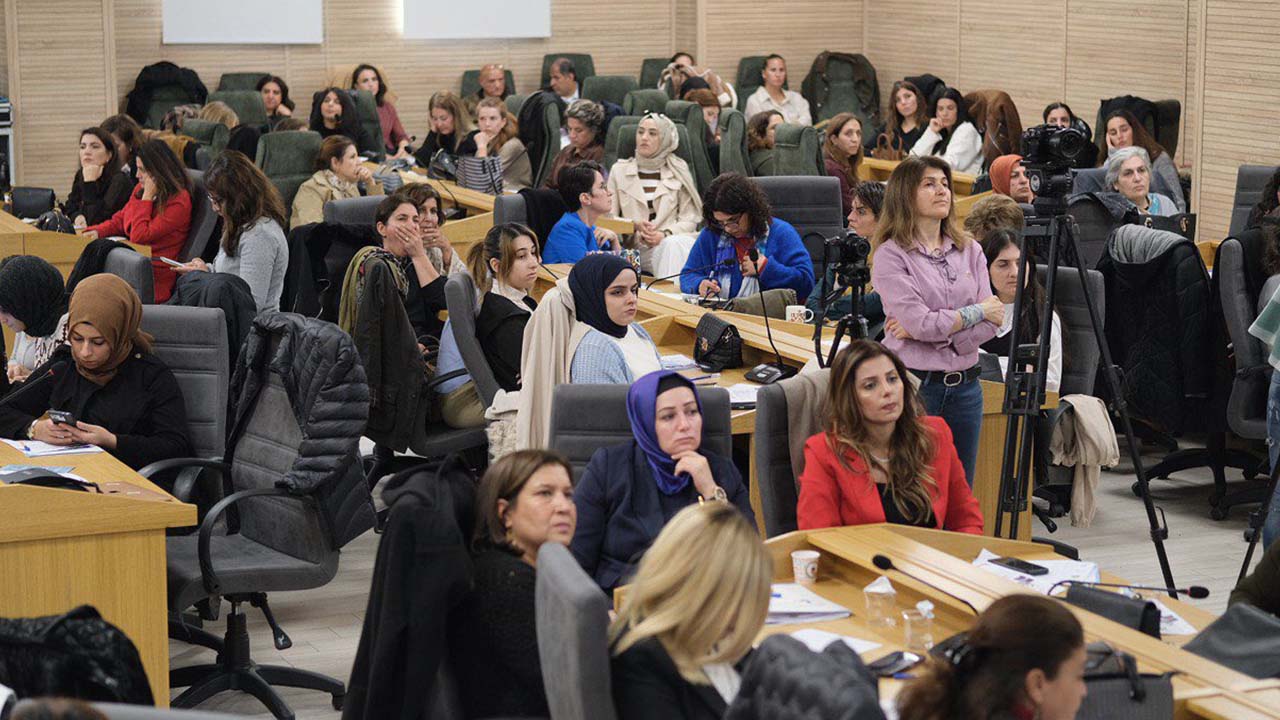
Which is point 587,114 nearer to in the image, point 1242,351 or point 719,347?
point 719,347

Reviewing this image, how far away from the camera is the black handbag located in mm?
6035

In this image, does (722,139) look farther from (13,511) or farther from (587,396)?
(13,511)

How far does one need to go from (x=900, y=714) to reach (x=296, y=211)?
276 inches

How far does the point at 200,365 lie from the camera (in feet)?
17.6

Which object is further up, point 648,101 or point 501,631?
point 648,101

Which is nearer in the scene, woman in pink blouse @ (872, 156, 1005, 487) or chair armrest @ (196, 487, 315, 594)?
chair armrest @ (196, 487, 315, 594)

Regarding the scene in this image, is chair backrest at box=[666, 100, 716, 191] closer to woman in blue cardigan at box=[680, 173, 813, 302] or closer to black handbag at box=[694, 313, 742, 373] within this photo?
woman in blue cardigan at box=[680, 173, 813, 302]

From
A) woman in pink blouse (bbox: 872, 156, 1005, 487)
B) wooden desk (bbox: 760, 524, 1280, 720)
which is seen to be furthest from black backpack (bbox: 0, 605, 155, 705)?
woman in pink blouse (bbox: 872, 156, 1005, 487)

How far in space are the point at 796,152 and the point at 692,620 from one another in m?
7.51

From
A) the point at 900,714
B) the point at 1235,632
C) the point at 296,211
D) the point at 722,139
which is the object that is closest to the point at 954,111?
the point at 722,139

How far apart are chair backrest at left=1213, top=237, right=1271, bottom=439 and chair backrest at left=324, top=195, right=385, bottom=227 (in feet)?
12.8

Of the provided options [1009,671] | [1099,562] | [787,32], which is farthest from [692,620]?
[787,32]

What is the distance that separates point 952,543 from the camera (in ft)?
13.6

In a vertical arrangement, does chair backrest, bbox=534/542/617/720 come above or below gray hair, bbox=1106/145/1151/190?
below
